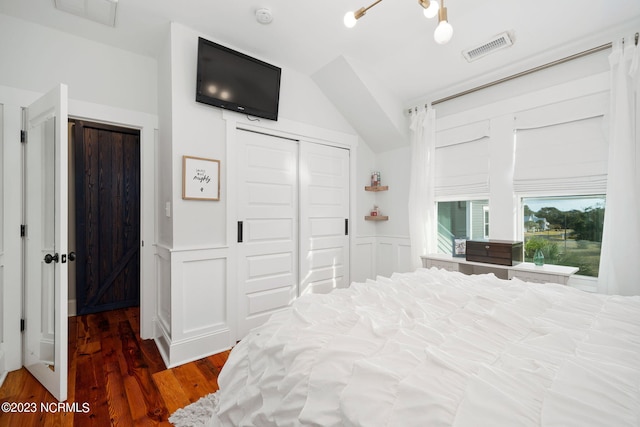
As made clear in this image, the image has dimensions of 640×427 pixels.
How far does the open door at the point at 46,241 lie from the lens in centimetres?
186

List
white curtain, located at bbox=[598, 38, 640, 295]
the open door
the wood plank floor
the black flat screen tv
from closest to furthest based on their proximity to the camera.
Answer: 1. the wood plank floor
2. the open door
3. white curtain, located at bbox=[598, 38, 640, 295]
4. the black flat screen tv

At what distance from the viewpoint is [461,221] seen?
11.2ft

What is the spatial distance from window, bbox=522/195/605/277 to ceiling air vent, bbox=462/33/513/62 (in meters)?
1.47

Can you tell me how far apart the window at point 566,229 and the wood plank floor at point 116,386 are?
125 inches

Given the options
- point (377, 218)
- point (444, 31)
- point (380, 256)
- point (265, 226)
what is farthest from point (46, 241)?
point (380, 256)

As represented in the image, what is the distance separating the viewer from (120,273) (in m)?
3.73

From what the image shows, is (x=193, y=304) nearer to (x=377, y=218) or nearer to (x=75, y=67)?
(x=75, y=67)

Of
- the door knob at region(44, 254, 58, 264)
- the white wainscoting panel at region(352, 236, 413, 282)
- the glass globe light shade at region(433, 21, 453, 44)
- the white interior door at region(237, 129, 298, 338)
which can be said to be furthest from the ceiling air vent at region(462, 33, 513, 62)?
the door knob at region(44, 254, 58, 264)

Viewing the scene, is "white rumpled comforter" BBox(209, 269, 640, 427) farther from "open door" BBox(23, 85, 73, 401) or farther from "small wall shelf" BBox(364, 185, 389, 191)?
"small wall shelf" BBox(364, 185, 389, 191)

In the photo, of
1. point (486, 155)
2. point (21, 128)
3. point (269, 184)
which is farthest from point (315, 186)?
point (21, 128)

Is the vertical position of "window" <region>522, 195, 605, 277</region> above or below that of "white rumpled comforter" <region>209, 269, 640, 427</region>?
above

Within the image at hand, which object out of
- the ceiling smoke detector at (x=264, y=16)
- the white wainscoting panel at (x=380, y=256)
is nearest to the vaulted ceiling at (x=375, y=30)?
the ceiling smoke detector at (x=264, y=16)

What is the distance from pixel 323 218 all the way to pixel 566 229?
243 centimetres

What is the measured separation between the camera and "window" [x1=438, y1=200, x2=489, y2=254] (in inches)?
126
